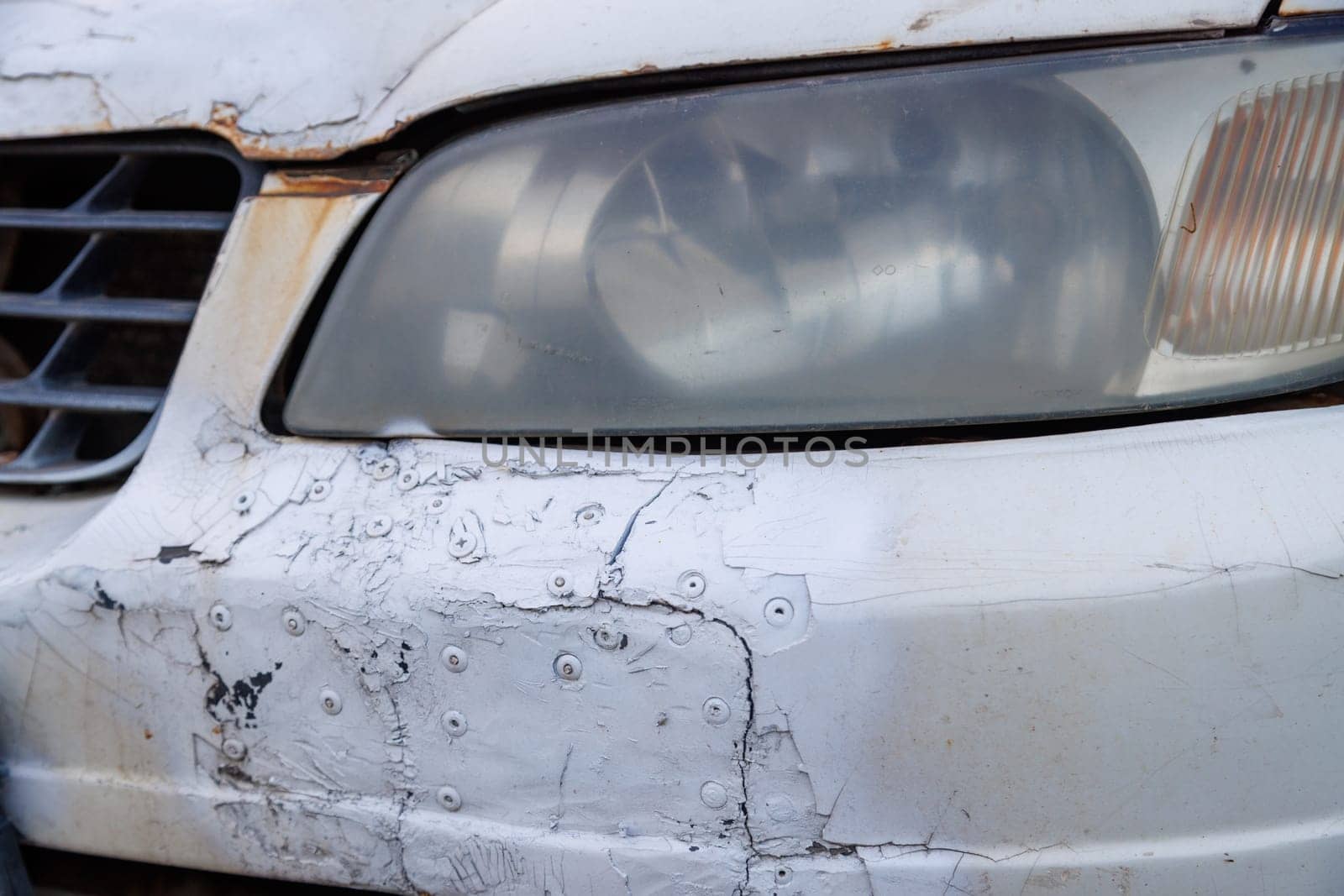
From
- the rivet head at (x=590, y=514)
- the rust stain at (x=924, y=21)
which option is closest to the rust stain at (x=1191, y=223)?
the rust stain at (x=924, y=21)

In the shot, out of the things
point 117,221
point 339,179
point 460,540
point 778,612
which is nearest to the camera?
point 778,612

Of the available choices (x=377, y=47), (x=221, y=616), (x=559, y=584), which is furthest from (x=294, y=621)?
(x=377, y=47)

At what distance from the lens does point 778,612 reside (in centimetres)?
99

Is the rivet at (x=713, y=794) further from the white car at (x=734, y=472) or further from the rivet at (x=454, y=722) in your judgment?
the rivet at (x=454, y=722)

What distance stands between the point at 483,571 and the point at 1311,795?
34.2 inches

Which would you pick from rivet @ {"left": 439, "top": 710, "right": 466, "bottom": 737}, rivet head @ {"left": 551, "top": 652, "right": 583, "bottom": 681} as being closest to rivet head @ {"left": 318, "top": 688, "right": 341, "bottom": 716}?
rivet @ {"left": 439, "top": 710, "right": 466, "bottom": 737}

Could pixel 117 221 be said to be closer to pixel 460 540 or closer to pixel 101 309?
pixel 101 309

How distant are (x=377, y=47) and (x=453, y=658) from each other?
2.42 feet

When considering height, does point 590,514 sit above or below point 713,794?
above

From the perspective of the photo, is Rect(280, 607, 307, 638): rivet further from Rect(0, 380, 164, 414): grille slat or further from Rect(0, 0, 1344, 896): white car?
Rect(0, 380, 164, 414): grille slat

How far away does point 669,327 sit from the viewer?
3.60 ft

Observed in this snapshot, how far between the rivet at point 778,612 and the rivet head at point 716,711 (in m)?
0.10
